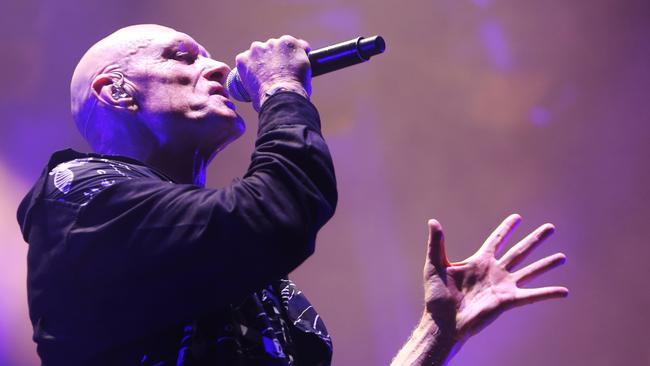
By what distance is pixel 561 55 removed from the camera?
9.03ft

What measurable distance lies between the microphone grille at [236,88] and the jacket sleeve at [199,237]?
1.18ft

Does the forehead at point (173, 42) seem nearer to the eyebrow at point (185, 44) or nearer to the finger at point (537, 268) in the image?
the eyebrow at point (185, 44)

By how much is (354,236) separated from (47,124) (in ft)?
4.37

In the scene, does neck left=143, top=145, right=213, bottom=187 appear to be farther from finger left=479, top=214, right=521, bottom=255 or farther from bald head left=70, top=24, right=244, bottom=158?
finger left=479, top=214, right=521, bottom=255

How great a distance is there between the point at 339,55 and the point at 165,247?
0.57 meters

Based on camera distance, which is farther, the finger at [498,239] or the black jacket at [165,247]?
the finger at [498,239]

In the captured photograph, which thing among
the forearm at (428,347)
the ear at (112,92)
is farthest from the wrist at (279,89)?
the forearm at (428,347)

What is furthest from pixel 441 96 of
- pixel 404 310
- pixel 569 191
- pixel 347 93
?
pixel 404 310

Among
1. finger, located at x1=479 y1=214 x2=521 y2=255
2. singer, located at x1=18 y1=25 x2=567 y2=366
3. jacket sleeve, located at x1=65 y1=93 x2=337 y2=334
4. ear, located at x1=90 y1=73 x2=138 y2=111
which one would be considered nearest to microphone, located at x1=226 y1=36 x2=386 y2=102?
singer, located at x1=18 y1=25 x2=567 y2=366

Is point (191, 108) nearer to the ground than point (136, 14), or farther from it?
nearer to the ground

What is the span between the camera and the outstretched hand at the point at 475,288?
57.4 inches

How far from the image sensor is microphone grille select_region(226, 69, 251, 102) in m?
1.39

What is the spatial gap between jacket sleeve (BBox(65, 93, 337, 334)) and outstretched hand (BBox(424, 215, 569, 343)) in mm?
473

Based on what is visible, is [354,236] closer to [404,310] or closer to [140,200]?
[404,310]
